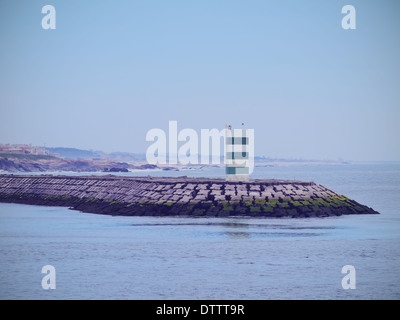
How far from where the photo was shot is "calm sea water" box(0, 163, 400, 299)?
26.9m

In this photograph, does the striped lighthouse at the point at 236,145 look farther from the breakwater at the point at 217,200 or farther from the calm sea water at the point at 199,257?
the calm sea water at the point at 199,257

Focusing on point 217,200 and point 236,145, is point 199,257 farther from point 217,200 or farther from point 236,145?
point 236,145

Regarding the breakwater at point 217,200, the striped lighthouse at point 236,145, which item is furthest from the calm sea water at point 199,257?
the striped lighthouse at point 236,145

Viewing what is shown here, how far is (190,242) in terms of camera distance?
37562 mm

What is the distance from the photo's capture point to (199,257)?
33562mm

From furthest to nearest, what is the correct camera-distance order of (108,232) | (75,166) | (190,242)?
(75,166) < (108,232) < (190,242)

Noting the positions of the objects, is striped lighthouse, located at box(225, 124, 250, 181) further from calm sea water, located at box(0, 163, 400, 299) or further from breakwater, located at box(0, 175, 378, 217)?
calm sea water, located at box(0, 163, 400, 299)

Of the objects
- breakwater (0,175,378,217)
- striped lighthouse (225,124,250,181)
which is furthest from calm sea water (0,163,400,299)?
striped lighthouse (225,124,250,181)

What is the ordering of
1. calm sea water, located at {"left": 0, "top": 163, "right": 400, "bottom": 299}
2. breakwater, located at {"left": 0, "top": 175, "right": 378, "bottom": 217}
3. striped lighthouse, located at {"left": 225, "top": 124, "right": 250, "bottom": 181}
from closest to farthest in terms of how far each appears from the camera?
calm sea water, located at {"left": 0, "top": 163, "right": 400, "bottom": 299} → breakwater, located at {"left": 0, "top": 175, "right": 378, "bottom": 217} → striped lighthouse, located at {"left": 225, "top": 124, "right": 250, "bottom": 181}

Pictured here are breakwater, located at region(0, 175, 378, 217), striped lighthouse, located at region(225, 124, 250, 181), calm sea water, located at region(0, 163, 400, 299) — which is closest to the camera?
calm sea water, located at region(0, 163, 400, 299)

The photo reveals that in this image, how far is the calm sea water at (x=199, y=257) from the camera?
88.3ft
